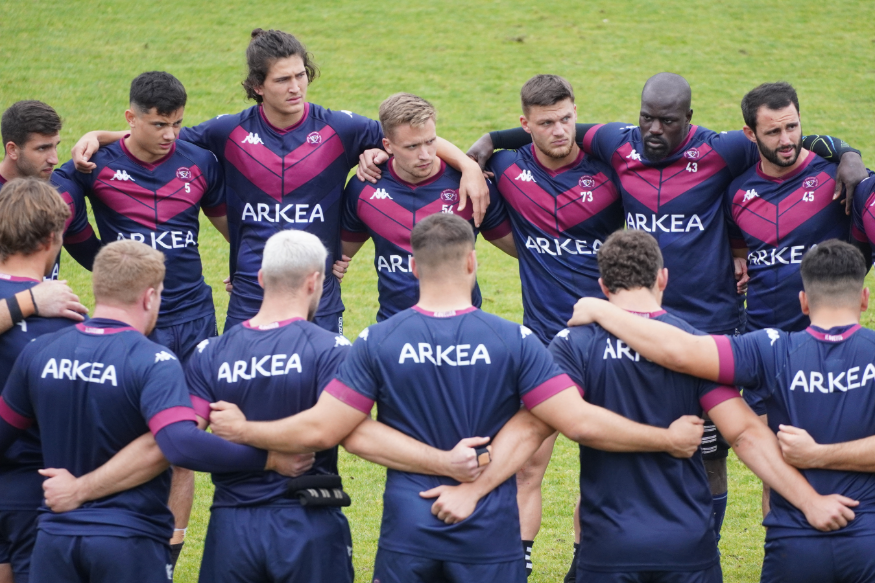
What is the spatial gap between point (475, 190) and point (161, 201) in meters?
2.12

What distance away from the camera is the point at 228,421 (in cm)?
464

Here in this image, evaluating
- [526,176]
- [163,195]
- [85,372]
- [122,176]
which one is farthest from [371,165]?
[85,372]

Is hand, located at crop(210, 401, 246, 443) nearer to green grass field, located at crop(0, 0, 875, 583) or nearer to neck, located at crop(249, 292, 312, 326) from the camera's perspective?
neck, located at crop(249, 292, 312, 326)

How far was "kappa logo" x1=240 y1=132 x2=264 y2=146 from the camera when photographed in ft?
23.1

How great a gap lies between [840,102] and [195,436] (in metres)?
16.8

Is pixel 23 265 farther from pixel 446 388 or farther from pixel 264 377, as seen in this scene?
pixel 446 388

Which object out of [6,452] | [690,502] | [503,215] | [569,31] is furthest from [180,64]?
[690,502]

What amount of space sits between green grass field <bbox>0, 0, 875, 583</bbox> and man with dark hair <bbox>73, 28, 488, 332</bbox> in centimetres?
782

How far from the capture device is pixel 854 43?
20391 millimetres

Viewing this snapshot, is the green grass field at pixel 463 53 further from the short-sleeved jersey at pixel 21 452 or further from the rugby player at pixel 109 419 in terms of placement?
the rugby player at pixel 109 419

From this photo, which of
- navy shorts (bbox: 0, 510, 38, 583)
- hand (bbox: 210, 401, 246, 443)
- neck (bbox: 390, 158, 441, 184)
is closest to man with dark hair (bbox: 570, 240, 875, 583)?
hand (bbox: 210, 401, 246, 443)

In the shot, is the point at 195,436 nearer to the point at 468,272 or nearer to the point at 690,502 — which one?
the point at 468,272

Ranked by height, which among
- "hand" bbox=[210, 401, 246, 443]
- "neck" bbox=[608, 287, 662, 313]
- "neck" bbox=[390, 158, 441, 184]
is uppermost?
"neck" bbox=[390, 158, 441, 184]

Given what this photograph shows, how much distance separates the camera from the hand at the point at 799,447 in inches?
181
